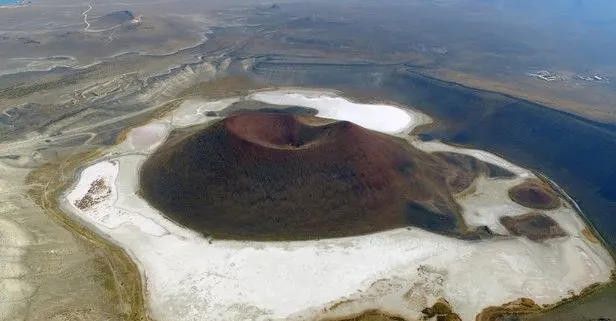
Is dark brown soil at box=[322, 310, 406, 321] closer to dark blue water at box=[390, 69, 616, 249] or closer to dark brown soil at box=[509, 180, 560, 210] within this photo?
dark brown soil at box=[509, 180, 560, 210]

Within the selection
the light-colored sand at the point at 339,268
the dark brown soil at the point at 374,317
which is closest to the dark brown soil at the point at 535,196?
the light-colored sand at the point at 339,268

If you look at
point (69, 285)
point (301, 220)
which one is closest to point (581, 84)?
point (301, 220)

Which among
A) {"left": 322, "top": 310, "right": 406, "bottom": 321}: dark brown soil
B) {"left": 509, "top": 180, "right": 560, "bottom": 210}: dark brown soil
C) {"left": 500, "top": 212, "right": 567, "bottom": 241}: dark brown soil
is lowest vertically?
{"left": 322, "top": 310, "right": 406, "bottom": 321}: dark brown soil

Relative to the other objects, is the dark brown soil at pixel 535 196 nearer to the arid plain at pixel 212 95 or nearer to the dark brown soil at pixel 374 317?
the arid plain at pixel 212 95

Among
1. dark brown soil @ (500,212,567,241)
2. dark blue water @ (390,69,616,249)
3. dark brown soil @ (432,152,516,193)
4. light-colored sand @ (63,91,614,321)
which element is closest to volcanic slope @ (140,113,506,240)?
dark brown soil @ (432,152,516,193)

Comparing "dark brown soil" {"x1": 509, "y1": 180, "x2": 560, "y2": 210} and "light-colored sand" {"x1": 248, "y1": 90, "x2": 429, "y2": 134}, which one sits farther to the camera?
"light-colored sand" {"x1": 248, "y1": 90, "x2": 429, "y2": 134}

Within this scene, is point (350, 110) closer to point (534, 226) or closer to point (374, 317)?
point (534, 226)

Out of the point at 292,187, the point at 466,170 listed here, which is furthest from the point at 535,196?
the point at 292,187
